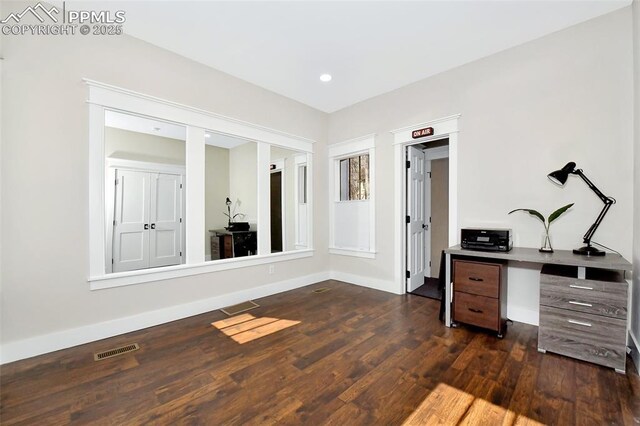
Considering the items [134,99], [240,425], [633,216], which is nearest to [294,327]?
[240,425]

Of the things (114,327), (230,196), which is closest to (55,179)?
(114,327)

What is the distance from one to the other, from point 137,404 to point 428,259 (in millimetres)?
4416

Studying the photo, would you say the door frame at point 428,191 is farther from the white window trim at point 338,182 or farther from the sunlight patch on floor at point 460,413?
the sunlight patch on floor at point 460,413

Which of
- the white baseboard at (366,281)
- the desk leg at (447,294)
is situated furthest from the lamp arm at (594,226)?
the white baseboard at (366,281)

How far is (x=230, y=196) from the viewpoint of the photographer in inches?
233

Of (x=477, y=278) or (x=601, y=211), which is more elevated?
(x=601, y=211)

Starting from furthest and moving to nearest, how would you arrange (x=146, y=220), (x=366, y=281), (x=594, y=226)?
1. (x=146, y=220)
2. (x=366, y=281)
3. (x=594, y=226)

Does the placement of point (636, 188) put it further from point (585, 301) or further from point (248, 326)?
point (248, 326)

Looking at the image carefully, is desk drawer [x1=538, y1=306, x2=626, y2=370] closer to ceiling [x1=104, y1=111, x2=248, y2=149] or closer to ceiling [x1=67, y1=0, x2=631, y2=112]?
ceiling [x1=67, y1=0, x2=631, y2=112]

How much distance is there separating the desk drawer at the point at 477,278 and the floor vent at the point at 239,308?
2439 millimetres

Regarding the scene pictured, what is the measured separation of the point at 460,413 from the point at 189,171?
11.2 feet

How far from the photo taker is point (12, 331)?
2.21 metres

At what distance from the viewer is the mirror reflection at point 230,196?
180 inches

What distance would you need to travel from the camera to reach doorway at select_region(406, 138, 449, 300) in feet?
13.4
